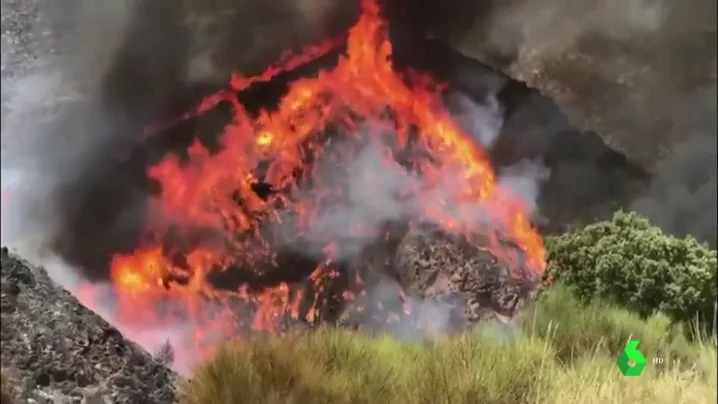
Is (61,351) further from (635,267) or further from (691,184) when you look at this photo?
(691,184)

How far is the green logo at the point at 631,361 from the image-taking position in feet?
5.32

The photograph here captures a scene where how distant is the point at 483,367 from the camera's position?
1.48 meters

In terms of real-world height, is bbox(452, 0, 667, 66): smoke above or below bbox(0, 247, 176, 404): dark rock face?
above

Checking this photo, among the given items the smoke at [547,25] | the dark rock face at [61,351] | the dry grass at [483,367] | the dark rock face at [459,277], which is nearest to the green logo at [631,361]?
the dry grass at [483,367]

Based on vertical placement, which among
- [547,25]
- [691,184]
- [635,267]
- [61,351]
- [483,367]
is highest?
[547,25]

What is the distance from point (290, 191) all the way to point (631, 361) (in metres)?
0.73

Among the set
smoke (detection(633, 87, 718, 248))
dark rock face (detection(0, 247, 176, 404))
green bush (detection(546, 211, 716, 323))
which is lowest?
dark rock face (detection(0, 247, 176, 404))

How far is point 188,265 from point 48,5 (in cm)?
42

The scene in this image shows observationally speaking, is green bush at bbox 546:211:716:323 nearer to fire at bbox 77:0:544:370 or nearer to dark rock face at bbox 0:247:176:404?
fire at bbox 77:0:544:370

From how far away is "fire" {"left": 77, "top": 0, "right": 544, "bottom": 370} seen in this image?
130cm

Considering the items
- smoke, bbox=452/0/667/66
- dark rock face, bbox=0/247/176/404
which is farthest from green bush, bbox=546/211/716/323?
dark rock face, bbox=0/247/176/404

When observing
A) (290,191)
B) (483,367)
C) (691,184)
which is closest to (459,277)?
(483,367)

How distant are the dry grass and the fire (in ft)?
0.20

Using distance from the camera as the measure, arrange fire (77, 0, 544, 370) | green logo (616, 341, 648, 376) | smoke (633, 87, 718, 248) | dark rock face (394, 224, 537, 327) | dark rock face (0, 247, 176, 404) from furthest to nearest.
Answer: smoke (633, 87, 718, 248) → green logo (616, 341, 648, 376) → dark rock face (394, 224, 537, 327) → fire (77, 0, 544, 370) → dark rock face (0, 247, 176, 404)
